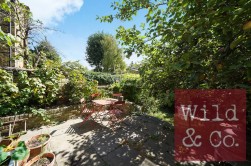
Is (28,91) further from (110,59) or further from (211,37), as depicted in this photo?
(110,59)

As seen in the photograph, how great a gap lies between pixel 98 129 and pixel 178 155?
2551mm

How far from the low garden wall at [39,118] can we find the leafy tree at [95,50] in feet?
99.9

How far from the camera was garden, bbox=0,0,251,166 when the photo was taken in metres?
1.66

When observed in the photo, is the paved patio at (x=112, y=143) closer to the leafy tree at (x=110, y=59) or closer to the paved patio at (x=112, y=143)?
the paved patio at (x=112, y=143)

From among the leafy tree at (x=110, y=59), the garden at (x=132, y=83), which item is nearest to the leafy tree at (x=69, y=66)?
the garden at (x=132, y=83)

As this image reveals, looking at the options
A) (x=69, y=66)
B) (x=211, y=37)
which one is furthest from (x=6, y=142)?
(x=211, y=37)

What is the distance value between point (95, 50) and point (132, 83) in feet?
111

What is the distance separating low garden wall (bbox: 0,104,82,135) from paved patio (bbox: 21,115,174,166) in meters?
0.33

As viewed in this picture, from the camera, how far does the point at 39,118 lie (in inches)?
191

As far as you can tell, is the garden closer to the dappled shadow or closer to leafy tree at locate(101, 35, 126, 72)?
the dappled shadow

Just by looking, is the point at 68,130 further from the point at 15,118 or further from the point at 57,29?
the point at 57,29

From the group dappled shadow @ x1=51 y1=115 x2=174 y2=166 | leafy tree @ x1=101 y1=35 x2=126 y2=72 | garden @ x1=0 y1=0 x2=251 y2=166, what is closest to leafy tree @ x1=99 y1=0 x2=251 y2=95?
garden @ x1=0 y1=0 x2=251 y2=166

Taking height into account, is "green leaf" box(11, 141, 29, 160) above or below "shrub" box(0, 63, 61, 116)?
below

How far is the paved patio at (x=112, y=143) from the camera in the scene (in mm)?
3093
